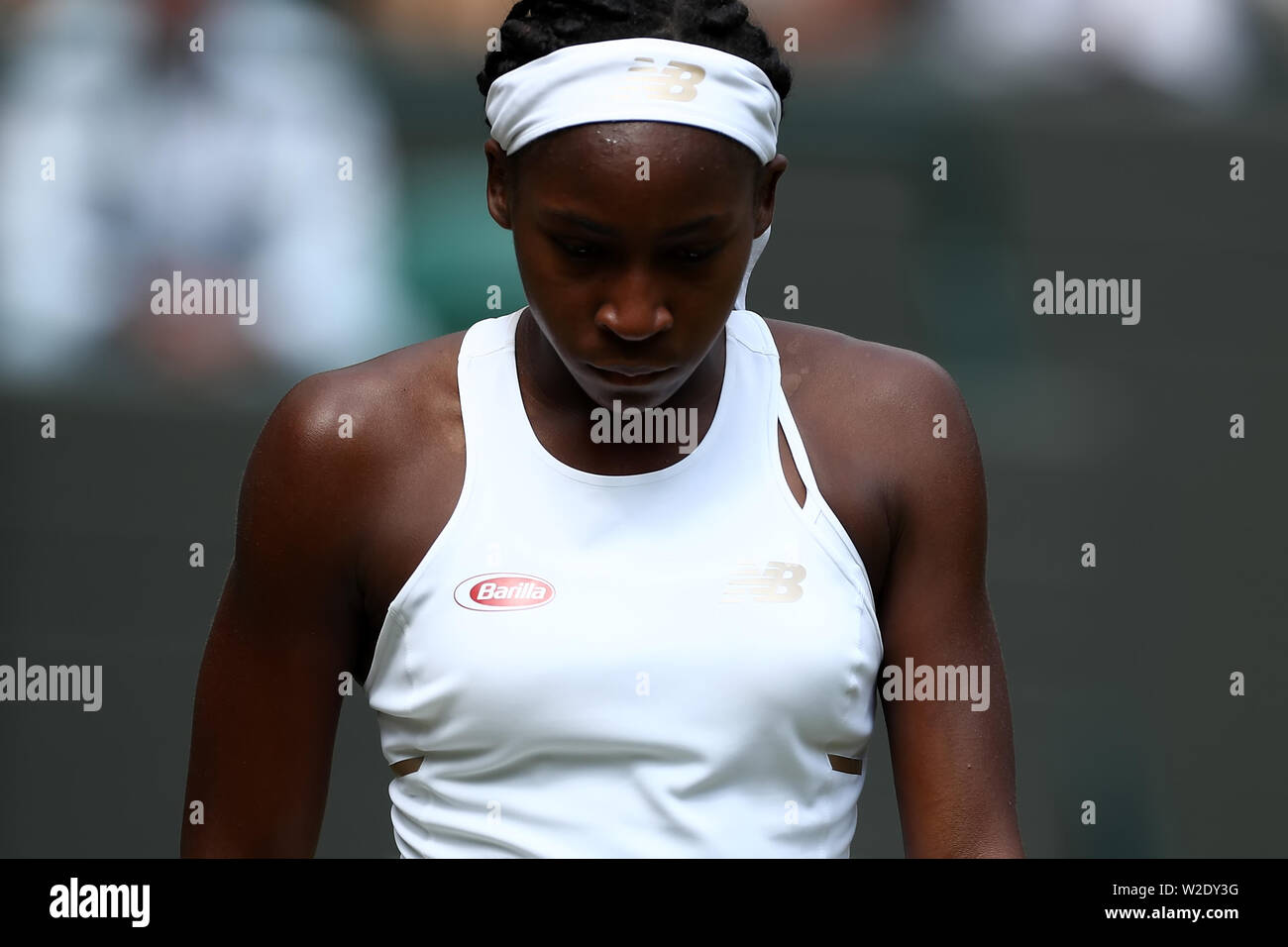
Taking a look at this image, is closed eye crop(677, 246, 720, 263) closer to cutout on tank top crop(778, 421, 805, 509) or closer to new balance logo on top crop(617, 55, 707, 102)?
new balance logo on top crop(617, 55, 707, 102)

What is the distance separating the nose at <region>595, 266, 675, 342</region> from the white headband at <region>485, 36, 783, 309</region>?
179mm

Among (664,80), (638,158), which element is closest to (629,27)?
(664,80)

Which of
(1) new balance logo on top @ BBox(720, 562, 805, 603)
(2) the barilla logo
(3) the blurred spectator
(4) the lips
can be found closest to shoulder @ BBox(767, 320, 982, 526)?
(1) new balance logo on top @ BBox(720, 562, 805, 603)

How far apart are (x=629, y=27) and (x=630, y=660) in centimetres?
70

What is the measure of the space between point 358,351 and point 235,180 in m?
0.48

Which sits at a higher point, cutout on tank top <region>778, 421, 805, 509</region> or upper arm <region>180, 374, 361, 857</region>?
cutout on tank top <region>778, 421, 805, 509</region>

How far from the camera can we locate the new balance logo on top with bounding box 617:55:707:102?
1807mm

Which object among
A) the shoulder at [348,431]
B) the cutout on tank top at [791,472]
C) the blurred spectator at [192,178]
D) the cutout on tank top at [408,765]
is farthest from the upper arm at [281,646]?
the blurred spectator at [192,178]

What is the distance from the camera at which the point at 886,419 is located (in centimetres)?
203

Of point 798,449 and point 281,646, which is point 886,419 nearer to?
point 798,449

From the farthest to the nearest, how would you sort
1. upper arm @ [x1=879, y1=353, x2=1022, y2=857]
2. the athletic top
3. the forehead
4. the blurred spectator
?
the blurred spectator → upper arm @ [x1=879, y1=353, x2=1022, y2=857] → the athletic top → the forehead

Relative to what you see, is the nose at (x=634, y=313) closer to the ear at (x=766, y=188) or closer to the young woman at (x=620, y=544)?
the young woman at (x=620, y=544)

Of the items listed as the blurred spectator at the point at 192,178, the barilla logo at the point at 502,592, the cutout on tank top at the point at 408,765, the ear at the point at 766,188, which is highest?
the blurred spectator at the point at 192,178

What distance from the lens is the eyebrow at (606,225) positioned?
5.77 ft
